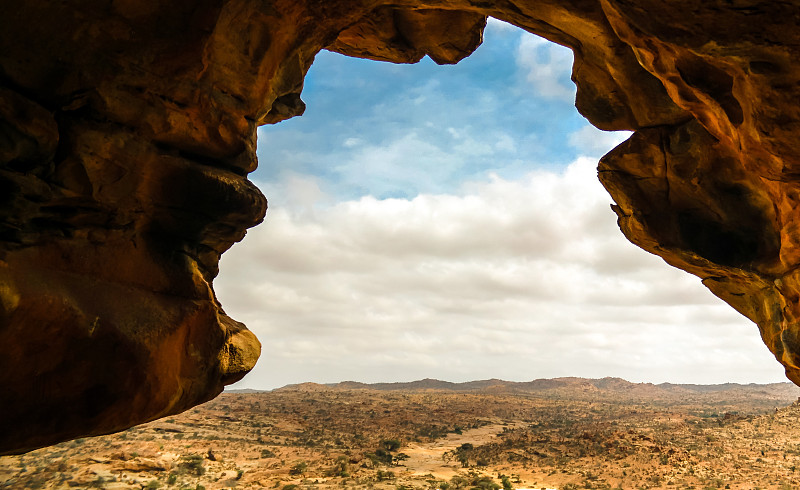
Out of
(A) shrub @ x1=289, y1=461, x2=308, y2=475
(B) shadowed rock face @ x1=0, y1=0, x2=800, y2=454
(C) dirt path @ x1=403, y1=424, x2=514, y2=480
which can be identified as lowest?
(C) dirt path @ x1=403, y1=424, x2=514, y2=480

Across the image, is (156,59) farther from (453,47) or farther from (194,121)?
(453,47)

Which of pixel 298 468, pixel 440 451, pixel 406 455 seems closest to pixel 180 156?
pixel 298 468

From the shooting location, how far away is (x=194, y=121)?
9430 millimetres

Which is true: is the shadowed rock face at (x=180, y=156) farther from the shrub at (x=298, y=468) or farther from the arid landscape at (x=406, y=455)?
the shrub at (x=298, y=468)

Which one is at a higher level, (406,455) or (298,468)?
(298,468)

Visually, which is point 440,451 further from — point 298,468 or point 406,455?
point 298,468

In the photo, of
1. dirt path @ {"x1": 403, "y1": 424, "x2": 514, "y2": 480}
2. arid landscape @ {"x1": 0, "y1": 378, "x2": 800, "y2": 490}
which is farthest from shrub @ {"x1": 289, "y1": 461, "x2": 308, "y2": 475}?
dirt path @ {"x1": 403, "y1": 424, "x2": 514, "y2": 480}

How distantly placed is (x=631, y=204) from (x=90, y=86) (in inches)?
576

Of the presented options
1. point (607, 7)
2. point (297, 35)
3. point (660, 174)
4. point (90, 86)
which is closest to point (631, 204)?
point (660, 174)

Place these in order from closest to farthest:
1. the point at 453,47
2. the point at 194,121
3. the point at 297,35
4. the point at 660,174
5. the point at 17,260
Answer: the point at 17,260 < the point at 194,121 < the point at 297,35 < the point at 660,174 < the point at 453,47

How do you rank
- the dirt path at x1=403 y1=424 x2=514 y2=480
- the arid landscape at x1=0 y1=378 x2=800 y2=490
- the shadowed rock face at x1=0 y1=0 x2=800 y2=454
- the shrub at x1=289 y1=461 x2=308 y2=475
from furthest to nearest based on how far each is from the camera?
the dirt path at x1=403 y1=424 x2=514 y2=480
the shrub at x1=289 y1=461 x2=308 y2=475
the arid landscape at x1=0 y1=378 x2=800 y2=490
the shadowed rock face at x1=0 y1=0 x2=800 y2=454

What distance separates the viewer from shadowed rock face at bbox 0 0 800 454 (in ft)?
24.1

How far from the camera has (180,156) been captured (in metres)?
9.68

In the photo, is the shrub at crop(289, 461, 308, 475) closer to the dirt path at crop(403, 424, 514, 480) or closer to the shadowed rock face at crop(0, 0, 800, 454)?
the dirt path at crop(403, 424, 514, 480)
